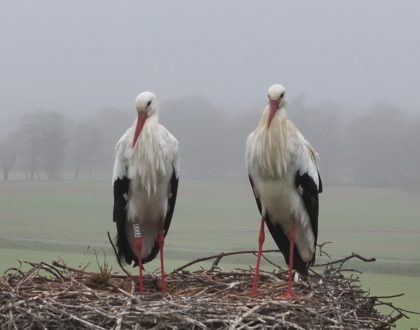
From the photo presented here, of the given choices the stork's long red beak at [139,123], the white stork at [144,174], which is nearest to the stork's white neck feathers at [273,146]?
the white stork at [144,174]

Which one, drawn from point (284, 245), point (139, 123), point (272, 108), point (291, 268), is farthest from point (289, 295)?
point (139, 123)

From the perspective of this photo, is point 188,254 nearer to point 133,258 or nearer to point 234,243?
point 234,243

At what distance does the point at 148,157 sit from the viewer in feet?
12.6

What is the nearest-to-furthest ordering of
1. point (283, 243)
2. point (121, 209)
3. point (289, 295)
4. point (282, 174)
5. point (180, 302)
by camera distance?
point (180, 302) → point (289, 295) → point (282, 174) → point (121, 209) → point (283, 243)

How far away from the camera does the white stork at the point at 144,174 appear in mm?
3855

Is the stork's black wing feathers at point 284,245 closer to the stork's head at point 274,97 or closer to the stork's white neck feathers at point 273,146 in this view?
the stork's white neck feathers at point 273,146

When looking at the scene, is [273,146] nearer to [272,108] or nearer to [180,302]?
[272,108]

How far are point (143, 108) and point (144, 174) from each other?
11.8 inches

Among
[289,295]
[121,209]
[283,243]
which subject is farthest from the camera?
[283,243]

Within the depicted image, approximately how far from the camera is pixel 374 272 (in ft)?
28.4

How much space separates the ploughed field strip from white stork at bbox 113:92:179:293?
0.24m

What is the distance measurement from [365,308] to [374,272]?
16.0 ft

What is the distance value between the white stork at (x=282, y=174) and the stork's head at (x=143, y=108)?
0.47 m

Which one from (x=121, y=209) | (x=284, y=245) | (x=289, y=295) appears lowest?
(x=289, y=295)
